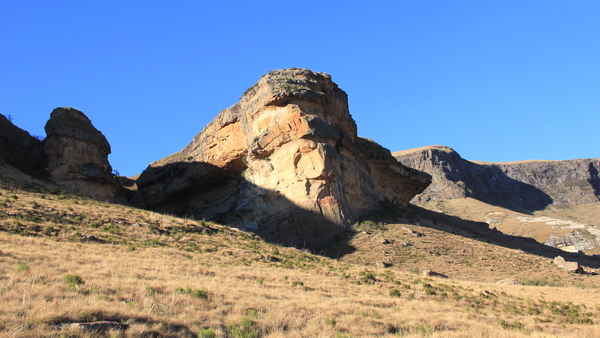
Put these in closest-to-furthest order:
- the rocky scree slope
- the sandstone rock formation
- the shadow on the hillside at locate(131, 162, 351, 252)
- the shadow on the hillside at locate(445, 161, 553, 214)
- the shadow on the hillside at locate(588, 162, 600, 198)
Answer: the shadow on the hillside at locate(131, 162, 351, 252), the sandstone rock formation, the rocky scree slope, the shadow on the hillside at locate(445, 161, 553, 214), the shadow on the hillside at locate(588, 162, 600, 198)

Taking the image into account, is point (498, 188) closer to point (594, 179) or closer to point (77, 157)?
point (594, 179)

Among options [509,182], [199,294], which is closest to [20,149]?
[199,294]

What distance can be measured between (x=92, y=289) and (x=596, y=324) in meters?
17.1

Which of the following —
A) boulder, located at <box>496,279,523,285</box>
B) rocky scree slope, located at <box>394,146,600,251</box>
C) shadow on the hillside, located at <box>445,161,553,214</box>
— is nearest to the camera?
boulder, located at <box>496,279,523,285</box>

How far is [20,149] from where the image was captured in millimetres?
42062

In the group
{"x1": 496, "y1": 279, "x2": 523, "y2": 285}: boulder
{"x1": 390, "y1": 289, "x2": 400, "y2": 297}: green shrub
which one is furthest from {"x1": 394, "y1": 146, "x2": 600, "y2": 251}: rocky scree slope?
{"x1": 390, "y1": 289, "x2": 400, "y2": 297}: green shrub

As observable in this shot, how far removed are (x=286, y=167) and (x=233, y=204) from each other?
6.73 meters

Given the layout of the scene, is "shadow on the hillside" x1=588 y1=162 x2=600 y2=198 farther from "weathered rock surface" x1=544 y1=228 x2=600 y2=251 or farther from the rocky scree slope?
"weathered rock surface" x1=544 y1=228 x2=600 y2=251

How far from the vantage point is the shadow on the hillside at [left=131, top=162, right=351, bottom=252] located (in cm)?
3559

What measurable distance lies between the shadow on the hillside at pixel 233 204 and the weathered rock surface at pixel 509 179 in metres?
74.6

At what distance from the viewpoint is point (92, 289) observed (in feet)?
39.4

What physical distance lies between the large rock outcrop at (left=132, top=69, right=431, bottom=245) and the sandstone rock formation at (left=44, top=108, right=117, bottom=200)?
9.63m

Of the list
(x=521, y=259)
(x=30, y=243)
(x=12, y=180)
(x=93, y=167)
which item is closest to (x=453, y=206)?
(x=521, y=259)

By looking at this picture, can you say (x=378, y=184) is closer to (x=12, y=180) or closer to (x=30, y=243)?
(x=12, y=180)
